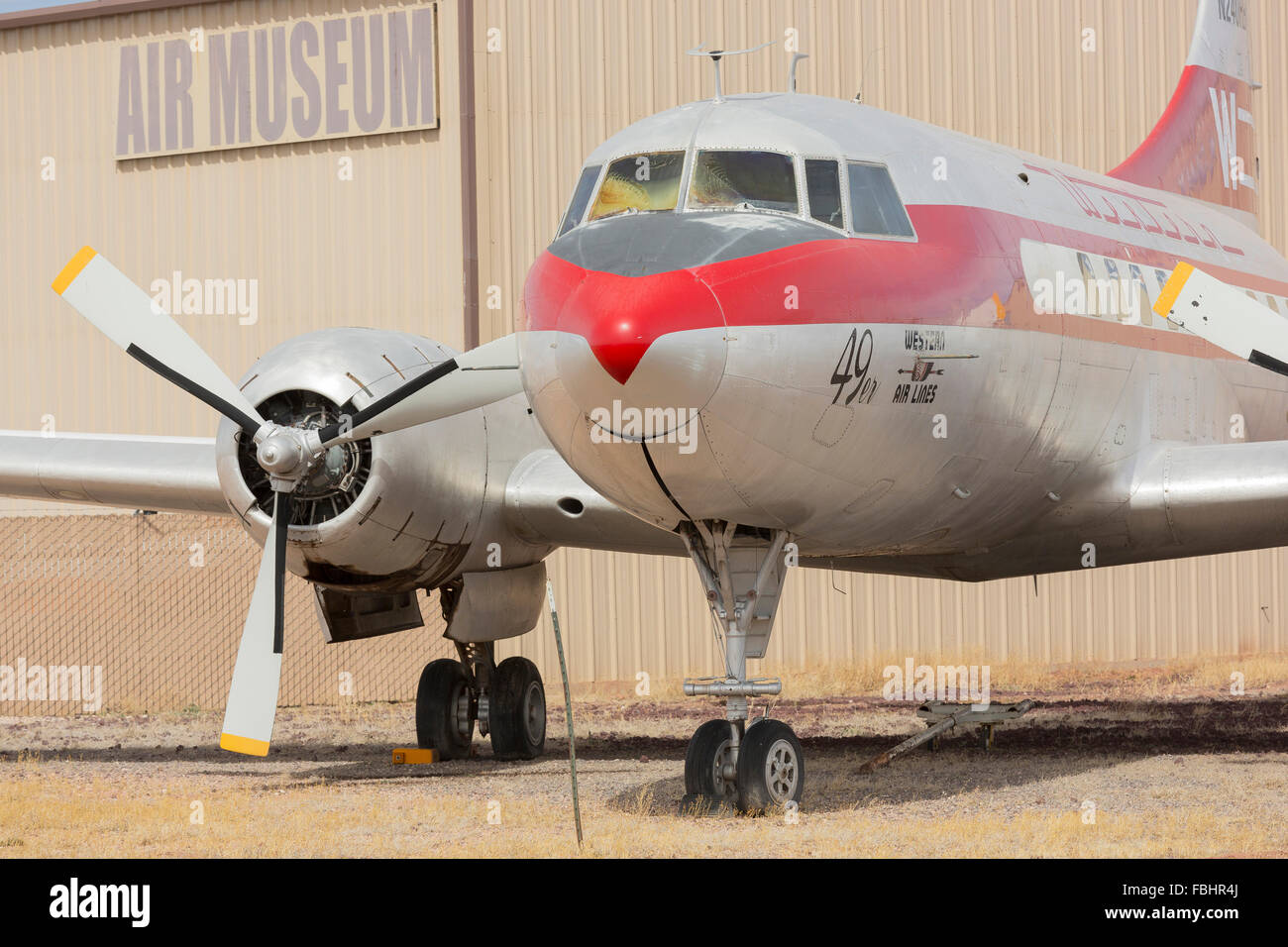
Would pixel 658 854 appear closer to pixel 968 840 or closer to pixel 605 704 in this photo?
pixel 968 840

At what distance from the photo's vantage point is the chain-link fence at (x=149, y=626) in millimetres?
22703

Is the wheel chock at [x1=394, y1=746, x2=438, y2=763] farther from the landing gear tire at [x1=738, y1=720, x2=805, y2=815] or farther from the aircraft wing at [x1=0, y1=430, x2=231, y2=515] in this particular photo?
the landing gear tire at [x1=738, y1=720, x2=805, y2=815]

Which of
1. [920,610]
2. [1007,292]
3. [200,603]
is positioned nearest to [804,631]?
[920,610]

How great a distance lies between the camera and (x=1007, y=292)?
10805mm

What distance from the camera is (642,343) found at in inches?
340

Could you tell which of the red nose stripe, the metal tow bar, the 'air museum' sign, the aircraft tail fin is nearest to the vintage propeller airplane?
the red nose stripe

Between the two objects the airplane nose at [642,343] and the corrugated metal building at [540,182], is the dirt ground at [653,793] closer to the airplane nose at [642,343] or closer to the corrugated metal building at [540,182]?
the airplane nose at [642,343]

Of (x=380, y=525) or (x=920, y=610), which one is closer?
(x=380, y=525)

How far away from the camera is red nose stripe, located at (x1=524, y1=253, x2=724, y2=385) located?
8680 mm

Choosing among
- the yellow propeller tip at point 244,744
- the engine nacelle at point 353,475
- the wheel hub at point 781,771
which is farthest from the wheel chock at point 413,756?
the wheel hub at point 781,771

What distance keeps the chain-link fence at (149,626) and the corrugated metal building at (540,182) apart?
0.07 m

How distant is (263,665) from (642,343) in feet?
16.8
